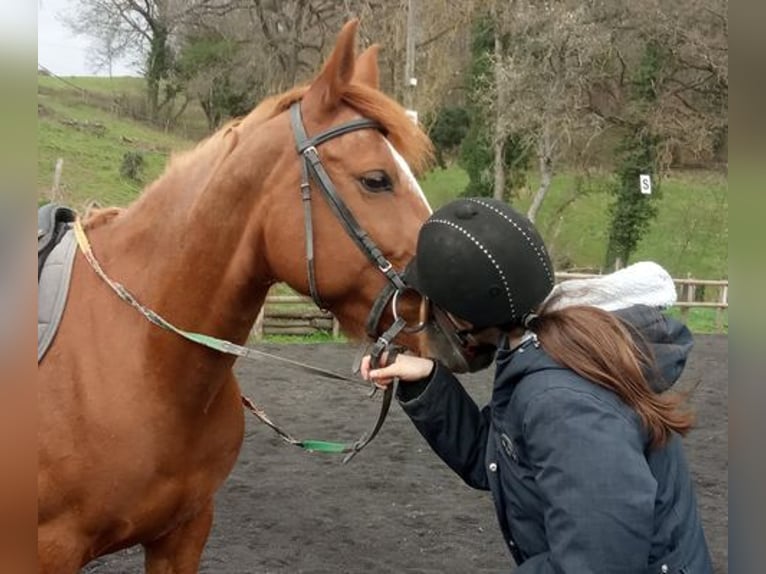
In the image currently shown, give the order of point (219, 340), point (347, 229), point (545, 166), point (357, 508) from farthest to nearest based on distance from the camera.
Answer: point (545, 166) → point (357, 508) → point (219, 340) → point (347, 229)

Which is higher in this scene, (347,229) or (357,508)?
(347,229)

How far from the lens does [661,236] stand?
22734 millimetres

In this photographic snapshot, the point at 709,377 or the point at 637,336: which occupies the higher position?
the point at 637,336

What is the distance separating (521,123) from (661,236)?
5.50 m

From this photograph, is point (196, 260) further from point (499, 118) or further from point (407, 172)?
point (499, 118)

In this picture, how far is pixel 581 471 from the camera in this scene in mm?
1523

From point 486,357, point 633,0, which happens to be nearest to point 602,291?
point 486,357

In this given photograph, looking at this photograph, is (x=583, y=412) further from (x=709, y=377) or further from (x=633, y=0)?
(x=633, y=0)

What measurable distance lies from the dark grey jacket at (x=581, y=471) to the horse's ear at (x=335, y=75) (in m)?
0.85

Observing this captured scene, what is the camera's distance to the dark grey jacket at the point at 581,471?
1509 millimetres

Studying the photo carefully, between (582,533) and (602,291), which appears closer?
(582,533)

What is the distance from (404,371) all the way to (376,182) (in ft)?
1.76

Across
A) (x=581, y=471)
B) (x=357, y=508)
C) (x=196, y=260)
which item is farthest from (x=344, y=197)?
(x=357, y=508)

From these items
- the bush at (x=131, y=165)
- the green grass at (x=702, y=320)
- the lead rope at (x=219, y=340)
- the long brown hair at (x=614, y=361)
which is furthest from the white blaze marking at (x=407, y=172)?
the bush at (x=131, y=165)
